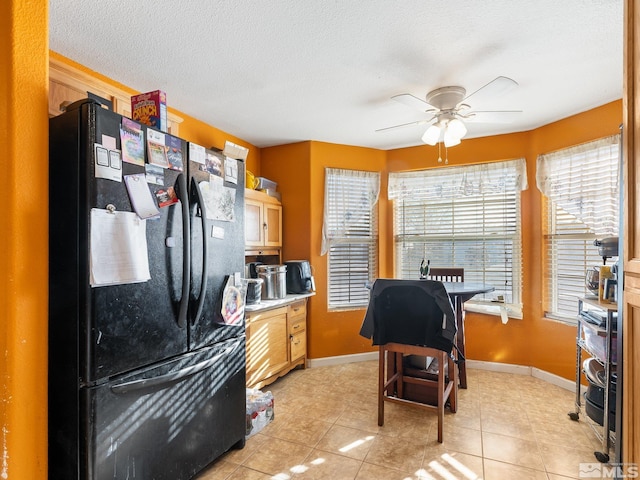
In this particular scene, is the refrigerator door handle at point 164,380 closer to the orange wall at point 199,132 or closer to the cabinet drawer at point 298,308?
the cabinet drawer at point 298,308

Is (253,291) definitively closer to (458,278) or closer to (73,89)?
(73,89)

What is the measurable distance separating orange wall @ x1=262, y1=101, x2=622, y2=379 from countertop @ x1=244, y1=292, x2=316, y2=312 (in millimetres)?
340

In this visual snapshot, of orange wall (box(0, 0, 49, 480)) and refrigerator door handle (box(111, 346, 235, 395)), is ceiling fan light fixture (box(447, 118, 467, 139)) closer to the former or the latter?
refrigerator door handle (box(111, 346, 235, 395))

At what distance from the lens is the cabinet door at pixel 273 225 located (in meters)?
3.51

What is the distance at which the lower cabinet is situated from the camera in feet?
9.34

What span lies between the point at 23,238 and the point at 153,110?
0.86 meters

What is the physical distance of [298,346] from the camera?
11.4 feet

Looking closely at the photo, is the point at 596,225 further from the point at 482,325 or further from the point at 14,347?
the point at 14,347

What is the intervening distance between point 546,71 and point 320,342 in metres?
3.04

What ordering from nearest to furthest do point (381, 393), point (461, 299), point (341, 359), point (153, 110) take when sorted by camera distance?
point (153, 110), point (381, 393), point (461, 299), point (341, 359)

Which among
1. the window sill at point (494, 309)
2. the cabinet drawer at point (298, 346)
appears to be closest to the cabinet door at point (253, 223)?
the cabinet drawer at point (298, 346)

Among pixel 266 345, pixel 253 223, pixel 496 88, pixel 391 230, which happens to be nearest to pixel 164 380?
Answer: pixel 266 345

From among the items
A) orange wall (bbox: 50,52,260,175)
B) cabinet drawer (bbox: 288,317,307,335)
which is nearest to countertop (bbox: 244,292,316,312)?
cabinet drawer (bbox: 288,317,307,335)

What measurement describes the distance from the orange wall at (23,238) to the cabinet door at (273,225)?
219 cm
